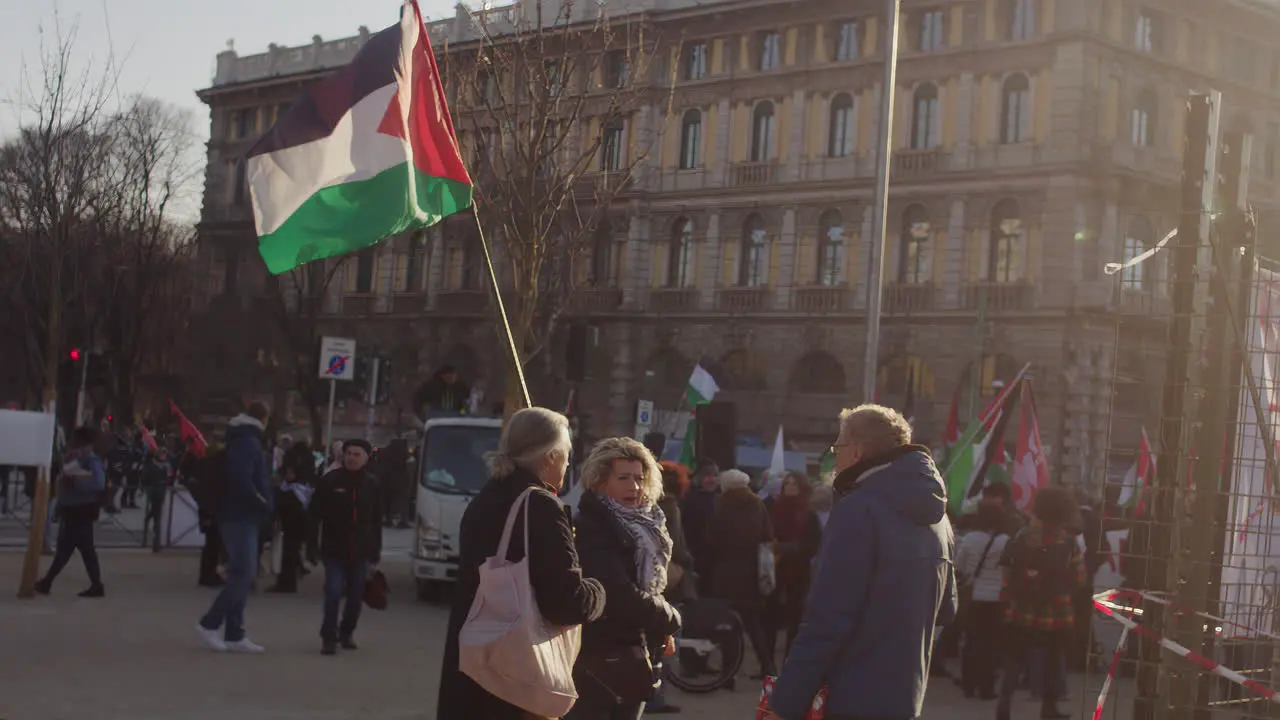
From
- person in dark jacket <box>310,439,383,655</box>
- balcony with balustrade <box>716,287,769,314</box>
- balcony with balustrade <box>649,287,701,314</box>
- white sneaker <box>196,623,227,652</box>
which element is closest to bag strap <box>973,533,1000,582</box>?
person in dark jacket <box>310,439,383,655</box>

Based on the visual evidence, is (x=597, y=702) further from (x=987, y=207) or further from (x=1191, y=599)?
(x=987, y=207)

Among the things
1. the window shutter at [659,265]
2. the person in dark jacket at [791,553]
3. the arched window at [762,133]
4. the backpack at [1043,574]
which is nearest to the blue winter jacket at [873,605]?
the backpack at [1043,574]

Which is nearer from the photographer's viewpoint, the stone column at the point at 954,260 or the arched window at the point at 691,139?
the stone column at the point at 954,260

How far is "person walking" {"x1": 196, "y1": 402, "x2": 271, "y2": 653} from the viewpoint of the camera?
12.4 meters

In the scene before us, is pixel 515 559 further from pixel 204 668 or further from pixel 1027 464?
pixel 1027 464

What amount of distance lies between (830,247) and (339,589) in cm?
3231

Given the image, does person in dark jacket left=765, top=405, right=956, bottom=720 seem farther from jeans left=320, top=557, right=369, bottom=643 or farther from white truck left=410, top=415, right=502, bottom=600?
white truck left=410, top=415, right=502, bottom=600

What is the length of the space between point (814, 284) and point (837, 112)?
4738 millimetres

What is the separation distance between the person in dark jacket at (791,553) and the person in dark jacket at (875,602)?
8633 mm

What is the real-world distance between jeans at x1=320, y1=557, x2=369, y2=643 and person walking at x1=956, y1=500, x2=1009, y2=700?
4721mm

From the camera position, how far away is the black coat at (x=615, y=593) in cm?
602

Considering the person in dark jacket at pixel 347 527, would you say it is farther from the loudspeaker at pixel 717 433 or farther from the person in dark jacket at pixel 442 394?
the person in dark jacket at pixel 442 394

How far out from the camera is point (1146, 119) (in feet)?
136

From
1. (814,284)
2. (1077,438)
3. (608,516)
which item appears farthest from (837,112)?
(608,516)
